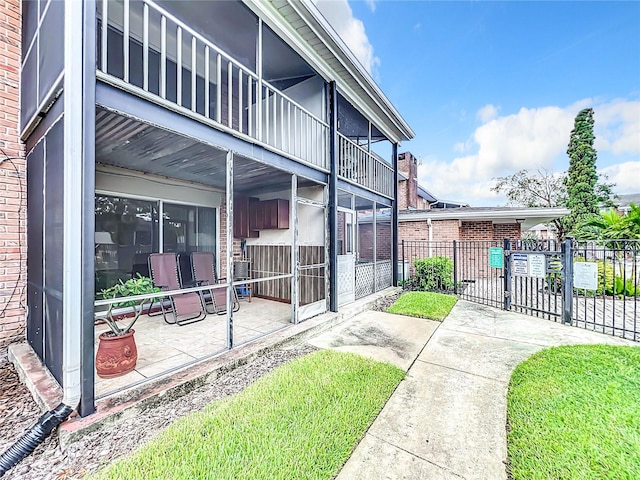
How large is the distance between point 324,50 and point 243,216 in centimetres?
408

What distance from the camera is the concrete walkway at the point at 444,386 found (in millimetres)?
2164

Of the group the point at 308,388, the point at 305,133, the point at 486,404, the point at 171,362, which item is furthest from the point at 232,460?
the point at 305,133

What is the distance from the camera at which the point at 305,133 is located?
546 centimetres

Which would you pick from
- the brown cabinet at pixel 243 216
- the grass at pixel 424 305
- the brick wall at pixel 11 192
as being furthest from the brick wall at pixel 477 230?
the brick wall at pixel 11 192

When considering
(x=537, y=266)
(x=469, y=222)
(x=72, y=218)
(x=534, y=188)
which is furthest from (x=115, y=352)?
(x=534, y=188)

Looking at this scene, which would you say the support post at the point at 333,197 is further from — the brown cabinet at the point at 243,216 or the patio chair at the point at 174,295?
the patio chair at the point at 174,295

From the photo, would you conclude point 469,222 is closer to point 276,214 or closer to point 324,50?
point 276,214

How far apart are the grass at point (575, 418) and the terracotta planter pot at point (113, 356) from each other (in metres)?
3.69

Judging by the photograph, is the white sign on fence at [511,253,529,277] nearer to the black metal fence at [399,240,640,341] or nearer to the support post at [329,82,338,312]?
the black metal fence at [399,240,640,341]

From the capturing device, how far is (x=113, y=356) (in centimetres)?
304

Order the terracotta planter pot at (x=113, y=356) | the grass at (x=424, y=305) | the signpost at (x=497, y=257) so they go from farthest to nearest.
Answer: the signpost at (x=497, y=257)
the grass at (x=424, y=305)
the terracotta planter pot at (x=113, y=356)

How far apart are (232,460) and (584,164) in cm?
Result: 2503

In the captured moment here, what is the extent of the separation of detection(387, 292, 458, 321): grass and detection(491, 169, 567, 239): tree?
19.7 meters

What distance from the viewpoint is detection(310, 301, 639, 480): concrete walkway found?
216cm
